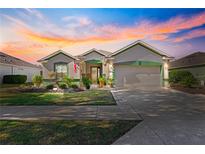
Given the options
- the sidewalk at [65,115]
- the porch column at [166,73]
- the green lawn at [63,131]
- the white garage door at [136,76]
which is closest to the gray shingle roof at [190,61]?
the porch column at [166,73]

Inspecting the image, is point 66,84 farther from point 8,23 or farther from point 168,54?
point 168,54

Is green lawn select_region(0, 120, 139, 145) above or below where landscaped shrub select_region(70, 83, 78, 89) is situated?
below

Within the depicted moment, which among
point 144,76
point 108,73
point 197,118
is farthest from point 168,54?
point 197,118

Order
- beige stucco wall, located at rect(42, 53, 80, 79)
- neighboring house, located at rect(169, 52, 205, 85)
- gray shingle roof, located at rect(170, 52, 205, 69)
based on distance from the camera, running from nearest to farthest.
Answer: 1. neighboring house, located at rect(169, 52, 205, 85)
2. gray shingle roof, located at rect(170, 52, 205, 69)
3. beige stucco wall, located at rect(42, 53, 80, 79)

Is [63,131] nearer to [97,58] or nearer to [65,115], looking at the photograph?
[65,115]

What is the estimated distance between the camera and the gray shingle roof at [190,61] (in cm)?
1377

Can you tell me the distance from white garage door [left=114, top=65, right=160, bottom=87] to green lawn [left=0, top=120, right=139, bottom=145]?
10114mm

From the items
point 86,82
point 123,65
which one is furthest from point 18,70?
point 123,65

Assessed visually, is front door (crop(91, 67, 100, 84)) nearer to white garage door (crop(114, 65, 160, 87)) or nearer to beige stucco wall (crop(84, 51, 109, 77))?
beige stucco wall (crop(84, 51, 109, 77))

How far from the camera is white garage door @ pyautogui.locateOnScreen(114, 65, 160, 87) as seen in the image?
15.1 meters

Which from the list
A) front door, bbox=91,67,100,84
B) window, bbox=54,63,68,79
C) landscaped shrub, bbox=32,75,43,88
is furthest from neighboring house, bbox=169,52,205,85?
landscaped shrub, bbox=32,75,43,88

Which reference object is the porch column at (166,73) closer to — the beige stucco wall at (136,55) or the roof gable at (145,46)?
the beige stucco wall at (136,55)

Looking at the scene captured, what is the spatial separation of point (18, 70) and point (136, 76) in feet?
32.7
